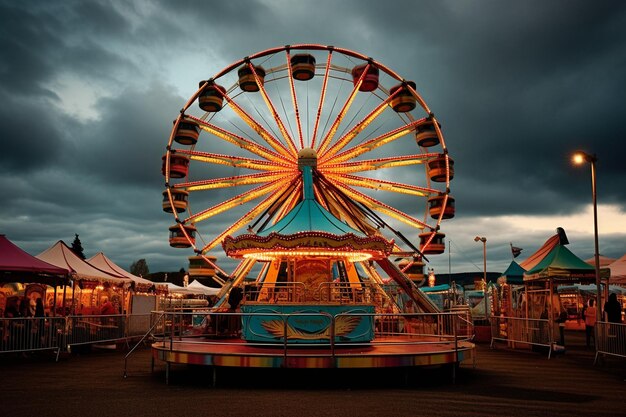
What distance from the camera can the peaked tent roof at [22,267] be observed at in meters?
17.5

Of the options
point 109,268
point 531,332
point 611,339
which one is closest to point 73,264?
point 109,268

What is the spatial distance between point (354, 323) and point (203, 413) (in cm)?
582

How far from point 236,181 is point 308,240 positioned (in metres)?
9.95

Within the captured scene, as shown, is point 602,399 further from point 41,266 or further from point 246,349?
point 41,266

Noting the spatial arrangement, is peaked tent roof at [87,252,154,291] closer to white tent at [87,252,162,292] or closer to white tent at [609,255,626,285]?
white tent at [87,252,162,292]

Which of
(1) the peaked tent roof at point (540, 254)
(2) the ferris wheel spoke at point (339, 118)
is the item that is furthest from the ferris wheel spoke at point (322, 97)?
(1) the peaked tent roof at point (540, 254)

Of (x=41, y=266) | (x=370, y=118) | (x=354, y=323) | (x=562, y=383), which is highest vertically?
(x=370, y=118)

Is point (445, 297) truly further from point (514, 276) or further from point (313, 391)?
point (313, 391)

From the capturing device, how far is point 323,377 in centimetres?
1202

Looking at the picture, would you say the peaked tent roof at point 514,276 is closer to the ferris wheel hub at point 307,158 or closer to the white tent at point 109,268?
the ferris wheel hub at point 307,158

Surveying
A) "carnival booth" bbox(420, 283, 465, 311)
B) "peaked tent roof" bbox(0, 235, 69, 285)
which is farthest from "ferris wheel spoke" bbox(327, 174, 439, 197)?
"peaked tent roof" bbox(0, 235, 69, 285)

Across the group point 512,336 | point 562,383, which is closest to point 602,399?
point 562,383

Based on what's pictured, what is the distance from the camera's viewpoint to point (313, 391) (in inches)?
412

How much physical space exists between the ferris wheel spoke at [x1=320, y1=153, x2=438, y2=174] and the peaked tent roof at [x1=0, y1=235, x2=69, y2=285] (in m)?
10.4
